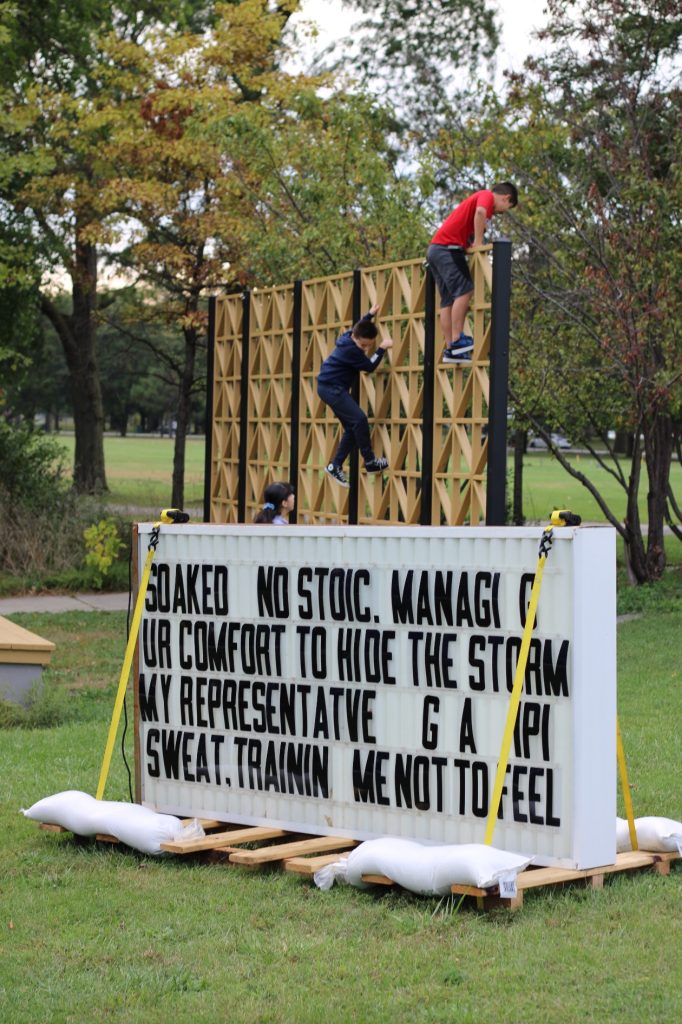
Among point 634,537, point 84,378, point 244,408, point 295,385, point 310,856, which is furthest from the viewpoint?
point 84,378

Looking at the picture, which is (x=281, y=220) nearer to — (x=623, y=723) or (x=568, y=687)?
(x=623, y=723)

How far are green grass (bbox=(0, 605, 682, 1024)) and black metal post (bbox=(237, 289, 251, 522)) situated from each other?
5.39m

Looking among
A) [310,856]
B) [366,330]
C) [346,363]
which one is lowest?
[310,856]

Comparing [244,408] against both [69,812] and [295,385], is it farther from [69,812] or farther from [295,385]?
[69,812]

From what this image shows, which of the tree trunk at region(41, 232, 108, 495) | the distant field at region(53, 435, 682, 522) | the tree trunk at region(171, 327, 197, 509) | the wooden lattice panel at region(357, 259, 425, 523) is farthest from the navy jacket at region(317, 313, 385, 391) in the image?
the tree trunk at region(41, 232, 108, 495)

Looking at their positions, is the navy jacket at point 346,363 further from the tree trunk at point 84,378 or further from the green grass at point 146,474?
the tree trunk at point 84,378

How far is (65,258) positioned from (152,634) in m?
16.5

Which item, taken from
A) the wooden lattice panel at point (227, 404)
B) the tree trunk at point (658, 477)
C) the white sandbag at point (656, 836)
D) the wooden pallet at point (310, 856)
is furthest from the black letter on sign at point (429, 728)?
the tree trunk at point (658, 477)

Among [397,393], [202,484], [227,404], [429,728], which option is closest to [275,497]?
[397,393]

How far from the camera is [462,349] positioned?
909 centimetres

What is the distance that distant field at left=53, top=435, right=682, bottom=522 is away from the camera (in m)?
35.4

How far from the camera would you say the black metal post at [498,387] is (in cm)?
854

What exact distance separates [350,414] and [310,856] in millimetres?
4064

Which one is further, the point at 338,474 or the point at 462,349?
the point at 338,474
